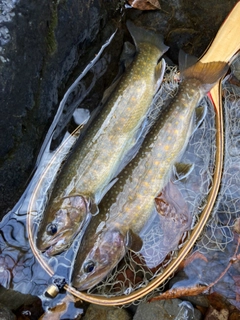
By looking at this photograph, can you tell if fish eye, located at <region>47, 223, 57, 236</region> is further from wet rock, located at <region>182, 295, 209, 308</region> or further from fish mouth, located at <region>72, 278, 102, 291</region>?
wet rock, located at <region>182, 295, 209, 308</region>

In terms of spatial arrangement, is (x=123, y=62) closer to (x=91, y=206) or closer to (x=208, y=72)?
(x=208, y=72)

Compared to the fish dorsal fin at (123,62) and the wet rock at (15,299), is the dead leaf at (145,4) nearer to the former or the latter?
the fish dorsal fin at (123,62)

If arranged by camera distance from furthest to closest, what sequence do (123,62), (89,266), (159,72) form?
(123,62) → (159,72) → (89,266)

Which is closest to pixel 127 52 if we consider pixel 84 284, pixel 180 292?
pixel 84 284

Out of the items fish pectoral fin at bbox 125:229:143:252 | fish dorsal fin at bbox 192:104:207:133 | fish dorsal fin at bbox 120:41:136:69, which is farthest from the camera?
fish dorsal fin at bbox 120:41:136:69

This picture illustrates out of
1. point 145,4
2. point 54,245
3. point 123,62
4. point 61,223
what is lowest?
point 54,245

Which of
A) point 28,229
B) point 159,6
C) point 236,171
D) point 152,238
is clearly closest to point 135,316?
point 152,238

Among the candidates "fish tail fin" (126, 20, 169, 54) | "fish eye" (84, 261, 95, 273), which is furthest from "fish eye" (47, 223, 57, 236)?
"fish tail fin" (126, 20, 169, 54)
